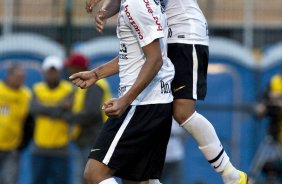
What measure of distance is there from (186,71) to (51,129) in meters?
4.99

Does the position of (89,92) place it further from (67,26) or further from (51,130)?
(67,26)

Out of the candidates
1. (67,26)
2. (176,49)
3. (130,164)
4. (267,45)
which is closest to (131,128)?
(130,164)

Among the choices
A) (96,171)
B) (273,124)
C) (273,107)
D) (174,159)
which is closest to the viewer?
(96,171)

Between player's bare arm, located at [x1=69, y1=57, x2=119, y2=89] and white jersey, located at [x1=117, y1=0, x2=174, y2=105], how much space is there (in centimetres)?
27

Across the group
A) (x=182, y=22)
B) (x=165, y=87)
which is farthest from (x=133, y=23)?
(x=182, y=22)

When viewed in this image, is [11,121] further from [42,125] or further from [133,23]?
[133,23]

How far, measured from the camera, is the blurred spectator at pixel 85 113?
11.3 meters

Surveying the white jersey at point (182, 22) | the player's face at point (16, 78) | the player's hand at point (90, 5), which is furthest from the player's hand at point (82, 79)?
the player's face at point (16, 78)

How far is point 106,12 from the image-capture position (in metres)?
6.98

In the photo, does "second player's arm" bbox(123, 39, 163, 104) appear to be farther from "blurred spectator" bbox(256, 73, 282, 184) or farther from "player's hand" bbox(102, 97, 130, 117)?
"blurred spectator" bbox(256, 73, 282, 184)

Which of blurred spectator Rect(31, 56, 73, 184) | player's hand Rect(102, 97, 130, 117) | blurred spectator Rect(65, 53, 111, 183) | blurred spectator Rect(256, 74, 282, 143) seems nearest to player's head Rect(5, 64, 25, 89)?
blurred spectator Rect(31, 56, 73, 184)

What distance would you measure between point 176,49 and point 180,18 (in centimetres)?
24

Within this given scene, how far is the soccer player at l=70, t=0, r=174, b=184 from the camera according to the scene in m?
6.53

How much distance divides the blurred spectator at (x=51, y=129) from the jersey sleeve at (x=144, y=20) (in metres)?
5.28
